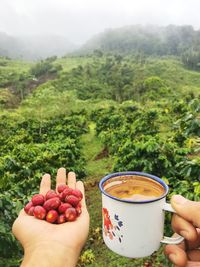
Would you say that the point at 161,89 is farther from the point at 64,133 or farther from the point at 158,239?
the point at 158,239

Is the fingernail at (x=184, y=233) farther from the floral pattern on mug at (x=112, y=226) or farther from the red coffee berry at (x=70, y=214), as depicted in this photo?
the red coffee berry at (x=70, y=214)

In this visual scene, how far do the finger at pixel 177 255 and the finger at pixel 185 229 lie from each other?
13 cm

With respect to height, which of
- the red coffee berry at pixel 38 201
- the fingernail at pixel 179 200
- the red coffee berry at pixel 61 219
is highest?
the fingernail at pixel 179 200

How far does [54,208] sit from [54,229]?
129 mm

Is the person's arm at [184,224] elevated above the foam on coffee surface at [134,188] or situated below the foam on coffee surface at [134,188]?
below

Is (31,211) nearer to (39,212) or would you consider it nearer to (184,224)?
(39,212)

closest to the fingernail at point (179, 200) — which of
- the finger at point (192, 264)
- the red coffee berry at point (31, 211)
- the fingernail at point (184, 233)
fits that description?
the fingernail at point (184, 233)

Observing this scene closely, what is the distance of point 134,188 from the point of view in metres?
1.58

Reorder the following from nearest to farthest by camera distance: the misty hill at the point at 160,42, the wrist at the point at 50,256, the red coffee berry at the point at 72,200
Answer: the wrist at the point at 50,256, the red coffee berry at the point at 72,200, the misty hill at the point at 160,42

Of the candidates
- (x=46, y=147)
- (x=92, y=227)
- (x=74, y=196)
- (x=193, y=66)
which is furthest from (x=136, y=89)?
(x=74, y=196)

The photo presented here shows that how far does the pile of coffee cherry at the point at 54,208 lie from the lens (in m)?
1.94

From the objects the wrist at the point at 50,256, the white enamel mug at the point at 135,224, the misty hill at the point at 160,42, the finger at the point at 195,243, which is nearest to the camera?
the white enamel mug at the point at 135,224

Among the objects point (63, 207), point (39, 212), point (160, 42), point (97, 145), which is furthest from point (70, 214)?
point (160, 42)

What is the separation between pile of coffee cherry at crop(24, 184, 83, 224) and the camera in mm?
1939
